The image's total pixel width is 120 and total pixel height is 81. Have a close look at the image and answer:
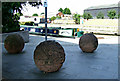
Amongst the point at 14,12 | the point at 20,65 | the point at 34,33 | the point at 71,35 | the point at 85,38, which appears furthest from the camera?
the point at 34,33

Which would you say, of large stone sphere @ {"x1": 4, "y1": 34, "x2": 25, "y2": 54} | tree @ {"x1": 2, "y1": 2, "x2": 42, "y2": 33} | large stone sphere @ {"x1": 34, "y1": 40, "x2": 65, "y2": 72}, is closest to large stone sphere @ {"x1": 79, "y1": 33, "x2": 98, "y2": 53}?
large stone sphere @ {"x1": 34, "y1": 40, "x2": 65, "y2": 72}

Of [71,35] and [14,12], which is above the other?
[14,12]

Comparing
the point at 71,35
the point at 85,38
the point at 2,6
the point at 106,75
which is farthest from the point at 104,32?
the point at 2,6

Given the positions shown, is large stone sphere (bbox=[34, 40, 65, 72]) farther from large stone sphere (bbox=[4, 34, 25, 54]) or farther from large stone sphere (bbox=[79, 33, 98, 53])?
large stone sphere (bbox=[79, 33, 98, 53])

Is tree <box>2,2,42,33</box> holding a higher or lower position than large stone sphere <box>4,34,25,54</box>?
higher

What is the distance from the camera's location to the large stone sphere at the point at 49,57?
23.1 ft

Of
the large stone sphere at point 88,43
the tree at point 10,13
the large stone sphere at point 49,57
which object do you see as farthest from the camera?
the large stone sphere at point 88,43

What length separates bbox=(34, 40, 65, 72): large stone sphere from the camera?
705cm

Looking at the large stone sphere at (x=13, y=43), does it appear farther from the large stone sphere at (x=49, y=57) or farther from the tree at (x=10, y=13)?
the tree at (x=10, y=13)

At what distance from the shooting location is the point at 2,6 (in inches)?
154

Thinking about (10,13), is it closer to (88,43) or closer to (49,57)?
(49,57)

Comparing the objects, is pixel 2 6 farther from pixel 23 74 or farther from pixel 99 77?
pixel 99 77

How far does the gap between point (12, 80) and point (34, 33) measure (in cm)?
1924

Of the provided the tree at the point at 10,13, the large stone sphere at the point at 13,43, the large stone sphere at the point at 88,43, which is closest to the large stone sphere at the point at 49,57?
the tree at the point at 10,13
